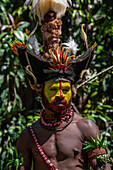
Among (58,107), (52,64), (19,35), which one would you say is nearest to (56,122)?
(58,107)

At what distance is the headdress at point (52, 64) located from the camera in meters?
1.70

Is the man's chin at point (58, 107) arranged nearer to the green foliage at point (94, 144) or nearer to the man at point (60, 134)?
the man at point (60, 134)

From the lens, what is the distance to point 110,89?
114 inches

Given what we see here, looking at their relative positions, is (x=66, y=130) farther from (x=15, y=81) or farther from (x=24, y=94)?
(x=24, y=94)

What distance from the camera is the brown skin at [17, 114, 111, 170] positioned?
165 cm

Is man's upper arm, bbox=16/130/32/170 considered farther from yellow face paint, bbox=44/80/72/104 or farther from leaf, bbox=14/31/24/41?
leaf, bbox=14/31/24/41

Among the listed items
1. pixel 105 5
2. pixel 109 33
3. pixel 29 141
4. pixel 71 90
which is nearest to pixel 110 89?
pixel 109 33

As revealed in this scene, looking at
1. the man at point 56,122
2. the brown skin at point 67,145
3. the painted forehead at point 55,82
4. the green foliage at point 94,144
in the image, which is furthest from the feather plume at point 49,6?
the green foliage at point 94,144

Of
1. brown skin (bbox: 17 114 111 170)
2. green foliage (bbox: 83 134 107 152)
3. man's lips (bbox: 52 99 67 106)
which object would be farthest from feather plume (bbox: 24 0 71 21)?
green foliage (bbox: 83 134 107 152)

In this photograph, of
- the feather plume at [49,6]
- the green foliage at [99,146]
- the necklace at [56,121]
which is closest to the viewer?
the green foliage at [99,146]

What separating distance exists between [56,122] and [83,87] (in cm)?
110

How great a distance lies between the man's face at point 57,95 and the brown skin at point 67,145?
0.14 meters

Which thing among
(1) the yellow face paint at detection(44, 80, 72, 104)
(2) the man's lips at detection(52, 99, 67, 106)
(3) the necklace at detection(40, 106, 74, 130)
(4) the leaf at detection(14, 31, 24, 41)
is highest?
(4) the leaf at detection(14, 31, 24, 41)

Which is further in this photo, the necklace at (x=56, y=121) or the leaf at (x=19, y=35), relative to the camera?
the leaf at (x=19, y=35)
